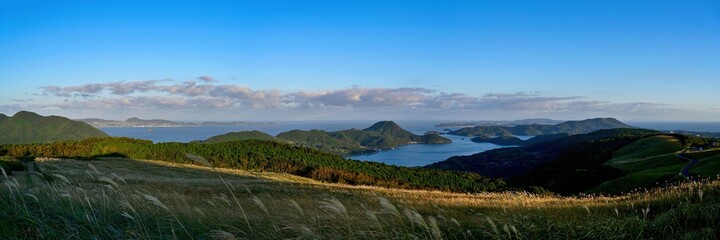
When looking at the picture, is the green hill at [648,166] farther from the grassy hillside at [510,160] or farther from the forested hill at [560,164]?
the grassy hillside at [510,160]

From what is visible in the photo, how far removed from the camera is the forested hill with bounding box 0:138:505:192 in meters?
71.8

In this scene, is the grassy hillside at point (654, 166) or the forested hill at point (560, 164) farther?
the forested hill at point (560, 164)

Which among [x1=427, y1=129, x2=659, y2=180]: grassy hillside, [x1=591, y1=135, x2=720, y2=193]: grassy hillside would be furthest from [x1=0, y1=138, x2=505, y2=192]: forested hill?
[x1=427, y1=129, x2=659, y2=180]: grassy hillside

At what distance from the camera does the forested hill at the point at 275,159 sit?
71750mm

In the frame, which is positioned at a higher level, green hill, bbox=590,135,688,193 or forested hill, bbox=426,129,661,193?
green hill, bbox=590,135,688,193

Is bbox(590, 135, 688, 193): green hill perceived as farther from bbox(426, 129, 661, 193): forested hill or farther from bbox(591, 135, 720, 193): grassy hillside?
bbox(426, 129, 661, 193): forested hill

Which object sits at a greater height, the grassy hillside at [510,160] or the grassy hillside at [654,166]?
the grassy hillside at [654,166]

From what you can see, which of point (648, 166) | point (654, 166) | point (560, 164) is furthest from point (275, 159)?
point (560, 164)

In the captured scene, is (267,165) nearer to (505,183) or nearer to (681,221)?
(505,183)

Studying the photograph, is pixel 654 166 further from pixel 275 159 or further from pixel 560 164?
pixel 275 159

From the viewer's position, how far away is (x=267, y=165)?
315 feet

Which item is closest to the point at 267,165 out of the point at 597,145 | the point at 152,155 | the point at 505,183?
the point at 152,155

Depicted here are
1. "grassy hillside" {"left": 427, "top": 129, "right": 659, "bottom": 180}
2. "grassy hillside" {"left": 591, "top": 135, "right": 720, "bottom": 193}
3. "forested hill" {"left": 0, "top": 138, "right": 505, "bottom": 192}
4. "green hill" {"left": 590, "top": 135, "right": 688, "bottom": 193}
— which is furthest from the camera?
"grassy hillside" {"left": 427, "top": 129, "right": 659, "bottom": 180}

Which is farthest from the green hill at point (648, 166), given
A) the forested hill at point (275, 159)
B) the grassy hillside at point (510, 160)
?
the grassy hillside at point (510, 160)
